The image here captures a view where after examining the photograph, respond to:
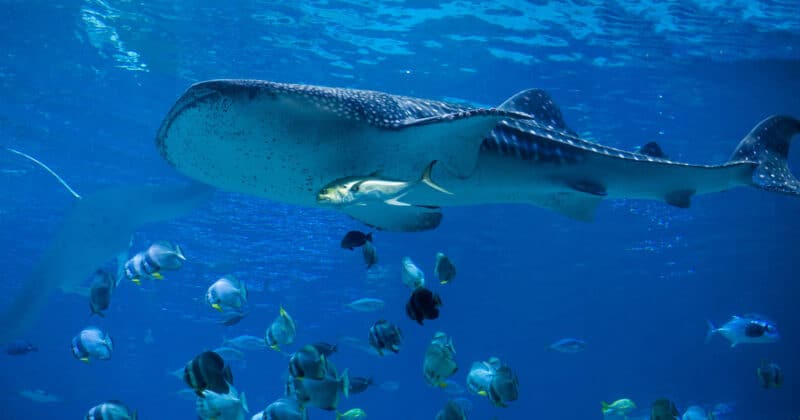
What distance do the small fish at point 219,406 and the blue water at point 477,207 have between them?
8261 mm

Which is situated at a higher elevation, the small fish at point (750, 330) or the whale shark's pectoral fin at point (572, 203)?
the whale shark's pectoral fin at point (572, 203)

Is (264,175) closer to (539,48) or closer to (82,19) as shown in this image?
(539,48)

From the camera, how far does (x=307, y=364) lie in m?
5.82

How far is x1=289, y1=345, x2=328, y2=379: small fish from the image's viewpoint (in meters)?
5.82

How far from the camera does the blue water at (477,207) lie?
11828mm

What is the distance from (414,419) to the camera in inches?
3438

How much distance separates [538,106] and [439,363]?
10.2 feet

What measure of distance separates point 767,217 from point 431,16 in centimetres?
2228

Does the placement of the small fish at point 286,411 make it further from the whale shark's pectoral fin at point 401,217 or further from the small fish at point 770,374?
the small fish at point 770,374

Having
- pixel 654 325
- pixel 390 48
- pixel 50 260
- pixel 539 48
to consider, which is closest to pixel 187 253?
pixel 50 260

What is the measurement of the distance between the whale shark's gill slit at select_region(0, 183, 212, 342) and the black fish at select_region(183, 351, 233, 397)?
10885 millimetres

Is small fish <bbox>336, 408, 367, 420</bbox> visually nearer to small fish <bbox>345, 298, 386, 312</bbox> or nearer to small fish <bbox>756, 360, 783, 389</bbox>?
small fish <bbox>345, 298, 386, 312</bbox>

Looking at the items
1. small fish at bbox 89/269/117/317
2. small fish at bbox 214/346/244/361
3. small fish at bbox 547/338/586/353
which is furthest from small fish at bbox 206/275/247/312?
small fish at bbox 547/338/586/353

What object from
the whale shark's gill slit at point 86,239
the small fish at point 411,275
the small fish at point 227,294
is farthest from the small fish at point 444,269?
the whale shark's gill slit at point 86,239
